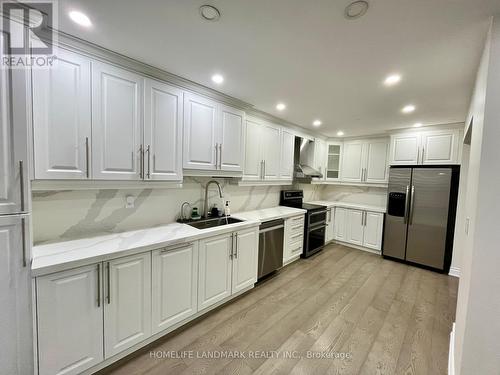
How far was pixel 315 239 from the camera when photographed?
4074 millimetres

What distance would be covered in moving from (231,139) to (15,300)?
2275 millimetres

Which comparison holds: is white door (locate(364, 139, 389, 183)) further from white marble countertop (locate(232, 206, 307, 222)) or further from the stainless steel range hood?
white marble countertop (locate(232, 206, 307, 222))

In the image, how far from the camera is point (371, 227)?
4.26 metres

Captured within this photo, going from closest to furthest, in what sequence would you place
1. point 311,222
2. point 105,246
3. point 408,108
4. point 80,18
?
1. point 80,18
2. point 105,246
3. point 408,108
4. point 311,222

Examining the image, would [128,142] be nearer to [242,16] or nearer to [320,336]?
[242,16]

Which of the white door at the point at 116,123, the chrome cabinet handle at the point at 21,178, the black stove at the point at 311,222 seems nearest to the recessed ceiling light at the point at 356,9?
the white door at the point at 116,123

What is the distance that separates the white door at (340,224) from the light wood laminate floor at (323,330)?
56.3 inches

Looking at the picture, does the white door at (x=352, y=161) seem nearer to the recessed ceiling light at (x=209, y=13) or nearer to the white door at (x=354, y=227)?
the white door at (x=354, y=227)

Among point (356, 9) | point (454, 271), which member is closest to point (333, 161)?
point (454, 271)

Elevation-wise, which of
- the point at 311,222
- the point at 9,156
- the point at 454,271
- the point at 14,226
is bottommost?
the point at 454,271

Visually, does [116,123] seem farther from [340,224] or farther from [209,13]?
[340,224]

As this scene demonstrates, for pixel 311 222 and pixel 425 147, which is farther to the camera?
pixel 311 222

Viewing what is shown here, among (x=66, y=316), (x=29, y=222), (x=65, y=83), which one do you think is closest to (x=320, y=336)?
(x=66, y=316)

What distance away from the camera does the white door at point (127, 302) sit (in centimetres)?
158
